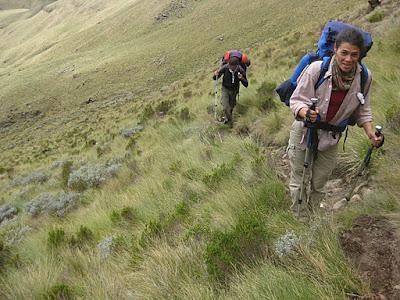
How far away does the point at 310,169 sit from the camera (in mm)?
3693

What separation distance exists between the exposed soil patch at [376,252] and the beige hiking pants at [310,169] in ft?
2.40

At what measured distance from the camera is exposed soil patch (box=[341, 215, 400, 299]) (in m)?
2.29

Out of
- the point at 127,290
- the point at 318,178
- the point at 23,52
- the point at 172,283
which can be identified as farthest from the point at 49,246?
the point at 23,52

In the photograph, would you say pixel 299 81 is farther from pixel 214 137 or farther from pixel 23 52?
pixel 23 52

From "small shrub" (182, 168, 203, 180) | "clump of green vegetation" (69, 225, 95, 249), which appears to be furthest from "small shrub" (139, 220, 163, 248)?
"small shrub" (182, 168, 203, 180)

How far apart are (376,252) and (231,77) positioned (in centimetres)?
626

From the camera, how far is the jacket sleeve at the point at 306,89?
3129mm

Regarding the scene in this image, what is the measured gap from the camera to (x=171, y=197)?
5.09m

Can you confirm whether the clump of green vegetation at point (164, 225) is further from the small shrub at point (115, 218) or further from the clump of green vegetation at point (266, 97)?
the clump of green vegetation at point (266, 97)

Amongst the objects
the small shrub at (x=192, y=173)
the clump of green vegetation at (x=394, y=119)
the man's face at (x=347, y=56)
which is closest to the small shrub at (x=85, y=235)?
the small shrub at (x=192, y=173)

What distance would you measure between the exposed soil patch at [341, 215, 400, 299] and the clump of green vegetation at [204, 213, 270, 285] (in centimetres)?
63

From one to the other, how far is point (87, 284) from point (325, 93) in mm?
2712

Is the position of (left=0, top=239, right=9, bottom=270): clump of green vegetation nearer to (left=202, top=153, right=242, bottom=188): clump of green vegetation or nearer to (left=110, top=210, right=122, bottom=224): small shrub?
(left=110, top=210, right=122, bottom=224): small shrub

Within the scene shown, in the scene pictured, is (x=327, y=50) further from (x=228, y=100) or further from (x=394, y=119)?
(x=228, y=100)
